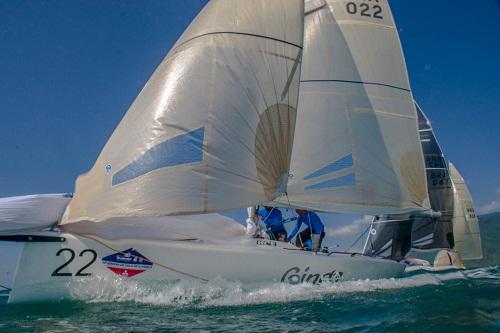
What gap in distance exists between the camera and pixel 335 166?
30.5ft

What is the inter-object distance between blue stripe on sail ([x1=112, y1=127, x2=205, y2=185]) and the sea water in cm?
159

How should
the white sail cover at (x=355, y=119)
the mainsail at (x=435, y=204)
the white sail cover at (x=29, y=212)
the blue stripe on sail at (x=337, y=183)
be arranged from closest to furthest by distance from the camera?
1. the white sail cover at (x=29, y=212)
2. the blue stripe on sail at (x=337, y=183)
3. the white sail cover at (x=355, y=119)
4. the mainsail at (x=435, y=204)

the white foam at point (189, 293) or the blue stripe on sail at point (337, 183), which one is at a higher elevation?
the blue stripe on sail at point (337, 183)

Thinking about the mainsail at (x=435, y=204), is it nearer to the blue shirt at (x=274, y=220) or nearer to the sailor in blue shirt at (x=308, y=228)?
the sailor in blue shirt at (x=308, y=228)

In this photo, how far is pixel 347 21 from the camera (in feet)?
35.7

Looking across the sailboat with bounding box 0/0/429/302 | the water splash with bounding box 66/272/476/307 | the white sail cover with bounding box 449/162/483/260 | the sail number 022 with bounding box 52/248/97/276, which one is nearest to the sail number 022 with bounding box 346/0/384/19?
the sailboat with bounding box 0/0/429/302

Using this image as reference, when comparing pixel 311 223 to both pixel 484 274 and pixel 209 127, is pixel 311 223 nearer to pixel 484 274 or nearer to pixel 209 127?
pixel 209 127

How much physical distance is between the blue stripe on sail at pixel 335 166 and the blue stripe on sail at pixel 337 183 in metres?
0.20

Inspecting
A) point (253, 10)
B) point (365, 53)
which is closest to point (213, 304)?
point (253, 10)

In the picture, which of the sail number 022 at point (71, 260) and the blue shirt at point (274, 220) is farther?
the blue shirt at point (274, 220)

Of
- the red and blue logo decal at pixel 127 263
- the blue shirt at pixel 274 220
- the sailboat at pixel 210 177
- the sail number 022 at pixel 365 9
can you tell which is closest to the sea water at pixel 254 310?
the red and blue logo decal at pixel 127 263

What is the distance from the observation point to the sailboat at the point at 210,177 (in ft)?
19.4

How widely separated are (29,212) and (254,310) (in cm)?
346

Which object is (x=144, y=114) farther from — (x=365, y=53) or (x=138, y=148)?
(x=365, y=53)
